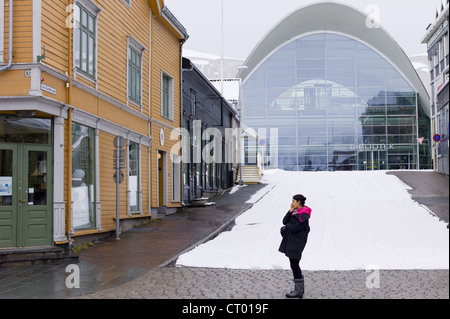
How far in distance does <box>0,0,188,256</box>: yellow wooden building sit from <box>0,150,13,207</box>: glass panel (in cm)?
2

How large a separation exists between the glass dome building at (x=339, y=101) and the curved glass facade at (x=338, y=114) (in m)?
0.09

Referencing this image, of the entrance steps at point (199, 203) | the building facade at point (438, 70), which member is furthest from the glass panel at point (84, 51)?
the building facade at point (438, 70)

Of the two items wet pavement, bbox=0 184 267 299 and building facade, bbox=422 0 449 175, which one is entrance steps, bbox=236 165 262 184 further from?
wet pavement, bbox=0 184 267 299

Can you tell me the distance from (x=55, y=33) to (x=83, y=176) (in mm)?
3443

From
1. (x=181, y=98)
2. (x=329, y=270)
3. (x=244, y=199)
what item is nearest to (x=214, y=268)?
(x=329, y=270)

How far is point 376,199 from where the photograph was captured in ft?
76.5

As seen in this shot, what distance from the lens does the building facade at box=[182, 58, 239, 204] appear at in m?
24.1

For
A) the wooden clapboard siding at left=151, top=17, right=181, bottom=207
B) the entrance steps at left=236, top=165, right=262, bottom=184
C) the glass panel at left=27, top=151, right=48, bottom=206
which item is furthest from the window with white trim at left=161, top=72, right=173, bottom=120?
the entrance steps at left=236, top=165, right=262, bottom=184

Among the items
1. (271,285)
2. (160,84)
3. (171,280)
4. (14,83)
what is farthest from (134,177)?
(271,285)

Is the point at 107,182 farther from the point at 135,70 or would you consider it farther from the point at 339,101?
the point at 339,101

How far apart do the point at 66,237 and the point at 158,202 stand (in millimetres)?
8251

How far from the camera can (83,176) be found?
13.4 m

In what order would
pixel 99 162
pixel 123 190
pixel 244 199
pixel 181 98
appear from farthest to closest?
pixel 244 199 → pixel 181 98 → pixel 123 190 → pixel 99 162
